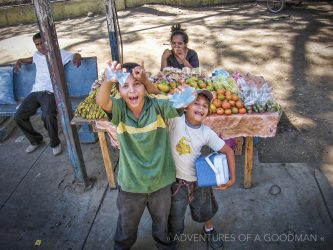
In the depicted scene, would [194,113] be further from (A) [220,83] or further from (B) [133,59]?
(B) [133,59]

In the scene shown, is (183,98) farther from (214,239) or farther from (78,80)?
(78,80)

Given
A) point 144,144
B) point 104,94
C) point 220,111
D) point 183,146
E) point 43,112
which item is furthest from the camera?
point 43,112

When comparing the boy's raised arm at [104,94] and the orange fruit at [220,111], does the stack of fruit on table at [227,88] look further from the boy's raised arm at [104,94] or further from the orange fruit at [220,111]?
the boy's raised arm at [104,94]

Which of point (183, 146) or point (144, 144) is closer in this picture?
point (144, 144)

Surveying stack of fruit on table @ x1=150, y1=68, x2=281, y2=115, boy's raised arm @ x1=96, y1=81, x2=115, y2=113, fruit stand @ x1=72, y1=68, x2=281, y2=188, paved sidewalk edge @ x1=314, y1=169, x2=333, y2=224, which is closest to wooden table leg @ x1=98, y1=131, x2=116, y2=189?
fruit stand @ x1=72, y1=68, x2=281, y2=188

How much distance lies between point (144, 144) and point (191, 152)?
458 millimetres

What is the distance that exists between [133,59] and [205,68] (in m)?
2.12

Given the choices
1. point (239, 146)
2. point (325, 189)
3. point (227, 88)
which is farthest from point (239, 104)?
point (325, 189)

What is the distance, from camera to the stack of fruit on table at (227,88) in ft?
12.6

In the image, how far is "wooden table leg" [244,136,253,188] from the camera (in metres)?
3.83

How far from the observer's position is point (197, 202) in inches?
118

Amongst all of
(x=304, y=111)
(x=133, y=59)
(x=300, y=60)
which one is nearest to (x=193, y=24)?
(x=133, y=59)

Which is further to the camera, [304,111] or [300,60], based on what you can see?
[300,60]

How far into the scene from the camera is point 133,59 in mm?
8797
